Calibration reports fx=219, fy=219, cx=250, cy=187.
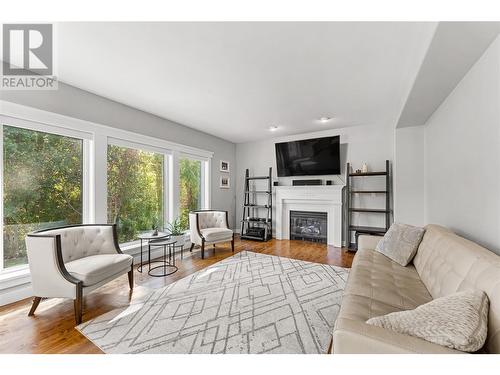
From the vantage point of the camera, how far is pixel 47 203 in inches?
102

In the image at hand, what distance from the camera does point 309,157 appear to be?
4.75 meters

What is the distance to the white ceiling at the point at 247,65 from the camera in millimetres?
1733

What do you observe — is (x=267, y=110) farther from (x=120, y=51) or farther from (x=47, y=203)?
(x=47, y=203)

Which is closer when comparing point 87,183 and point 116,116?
point 87,183

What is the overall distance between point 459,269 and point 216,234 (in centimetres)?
311

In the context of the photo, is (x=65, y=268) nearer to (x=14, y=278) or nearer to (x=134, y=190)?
(x=14, y=278)

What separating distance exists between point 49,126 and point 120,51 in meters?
1.39

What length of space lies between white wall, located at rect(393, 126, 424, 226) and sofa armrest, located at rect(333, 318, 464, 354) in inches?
125

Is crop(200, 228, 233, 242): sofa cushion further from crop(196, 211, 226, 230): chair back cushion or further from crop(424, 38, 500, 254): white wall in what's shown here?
crop(424, 38, 500, 254): white wall

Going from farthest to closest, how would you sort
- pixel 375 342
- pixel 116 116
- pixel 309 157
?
pixel 309 157, pixel 116 116, pixel 375 342

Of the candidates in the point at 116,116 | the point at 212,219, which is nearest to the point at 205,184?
the point at 212,219

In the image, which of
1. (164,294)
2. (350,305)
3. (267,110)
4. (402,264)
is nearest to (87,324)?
(164,294)

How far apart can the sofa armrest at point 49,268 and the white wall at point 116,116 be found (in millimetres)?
1545

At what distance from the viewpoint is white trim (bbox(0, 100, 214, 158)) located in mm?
2254
